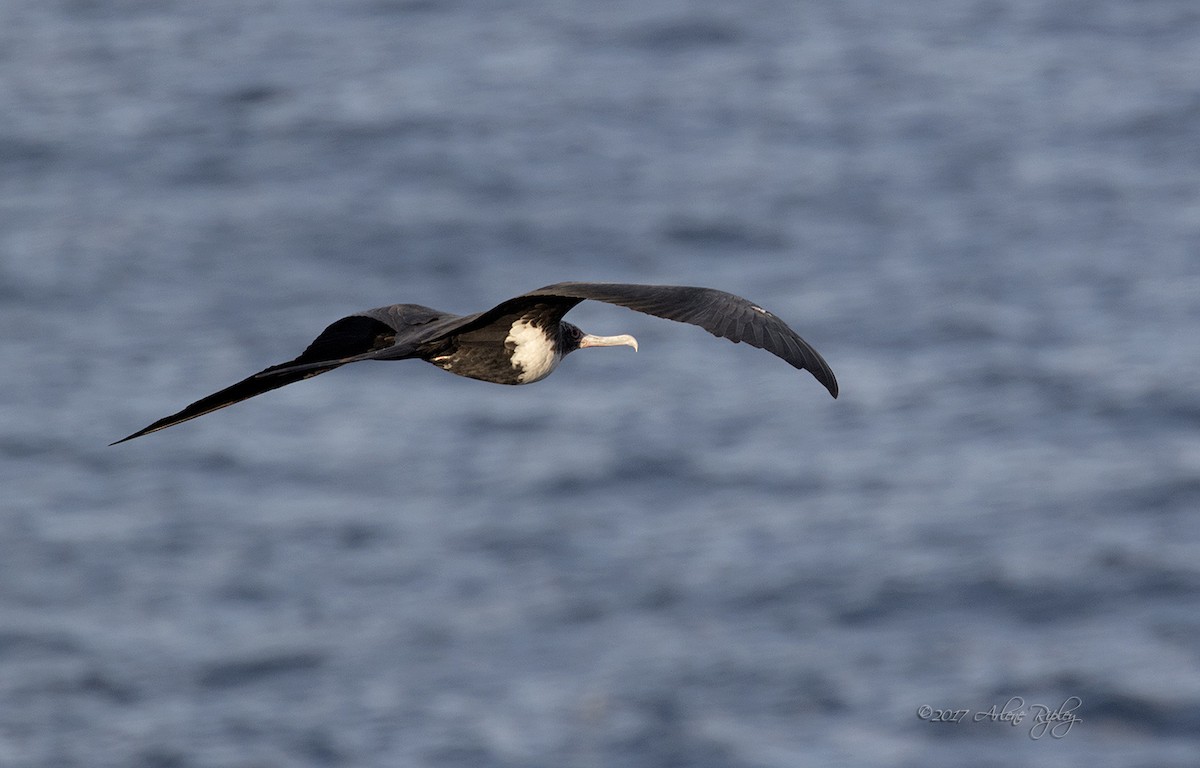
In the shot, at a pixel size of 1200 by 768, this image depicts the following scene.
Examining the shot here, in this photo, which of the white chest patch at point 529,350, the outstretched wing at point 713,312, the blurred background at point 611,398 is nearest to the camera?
the outstretched wing at point 713,312

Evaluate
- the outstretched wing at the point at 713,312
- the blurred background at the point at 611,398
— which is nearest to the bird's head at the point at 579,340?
the outstretched wing at the point at 713,312

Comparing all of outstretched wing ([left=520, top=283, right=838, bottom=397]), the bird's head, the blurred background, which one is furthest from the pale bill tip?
the blurred background

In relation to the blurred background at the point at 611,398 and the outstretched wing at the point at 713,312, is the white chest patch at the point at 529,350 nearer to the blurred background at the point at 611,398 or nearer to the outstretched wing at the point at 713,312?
the outstretched wing at the point at 713,312

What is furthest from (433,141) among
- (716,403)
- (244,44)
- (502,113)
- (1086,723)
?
(1086,723)

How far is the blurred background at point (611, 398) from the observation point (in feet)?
110

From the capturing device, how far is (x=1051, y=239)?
4188cm

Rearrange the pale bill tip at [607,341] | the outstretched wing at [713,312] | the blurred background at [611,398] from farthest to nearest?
the blurred background at [611,398] → the pale bill tip at [607,341] → the outstretched wing at [713,312]

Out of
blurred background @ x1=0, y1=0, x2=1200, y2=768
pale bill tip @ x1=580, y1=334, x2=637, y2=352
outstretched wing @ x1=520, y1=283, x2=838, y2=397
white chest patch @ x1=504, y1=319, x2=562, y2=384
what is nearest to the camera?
outstretched wing @ x1=520, y1=283, x2=838, y2=397

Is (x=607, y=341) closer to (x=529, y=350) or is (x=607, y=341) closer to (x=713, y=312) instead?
(x=529, y=350)

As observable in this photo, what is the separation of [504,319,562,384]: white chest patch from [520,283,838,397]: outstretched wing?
4.44ft

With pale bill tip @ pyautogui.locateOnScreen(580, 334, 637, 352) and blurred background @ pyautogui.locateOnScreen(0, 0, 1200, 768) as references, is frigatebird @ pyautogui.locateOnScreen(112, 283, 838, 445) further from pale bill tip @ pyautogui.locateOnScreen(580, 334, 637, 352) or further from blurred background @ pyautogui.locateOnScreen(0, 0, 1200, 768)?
blurred background @ pyautogui.locateOnScreen(0, 0, 1200, 768)

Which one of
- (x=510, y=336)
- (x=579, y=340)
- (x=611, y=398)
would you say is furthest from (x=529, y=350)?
(x=611, y=398)

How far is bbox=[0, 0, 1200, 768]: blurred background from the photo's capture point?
33562 mm

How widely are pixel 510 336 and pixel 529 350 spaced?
0.52ft
